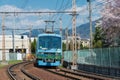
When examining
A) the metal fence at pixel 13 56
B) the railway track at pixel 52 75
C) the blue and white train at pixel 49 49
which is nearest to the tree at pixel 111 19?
the railway track at pixel 52 75

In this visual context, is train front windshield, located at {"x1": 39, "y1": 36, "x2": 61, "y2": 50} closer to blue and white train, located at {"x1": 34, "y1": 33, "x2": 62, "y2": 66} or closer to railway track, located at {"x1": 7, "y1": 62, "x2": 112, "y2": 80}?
blue and white train, located at {"x1": 34, "y1": 33, "x2": 62, "y2": 66}

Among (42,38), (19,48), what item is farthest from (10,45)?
(42,38)

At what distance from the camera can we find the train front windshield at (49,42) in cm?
4734

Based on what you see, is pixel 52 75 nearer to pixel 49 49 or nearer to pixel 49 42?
pixel 49 49

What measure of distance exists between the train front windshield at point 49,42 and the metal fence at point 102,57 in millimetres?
3495

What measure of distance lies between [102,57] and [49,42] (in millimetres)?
8915

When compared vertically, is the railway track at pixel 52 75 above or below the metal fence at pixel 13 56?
below

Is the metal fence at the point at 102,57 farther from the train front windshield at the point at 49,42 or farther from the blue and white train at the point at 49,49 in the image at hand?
the train front windshield at the point at 49,42

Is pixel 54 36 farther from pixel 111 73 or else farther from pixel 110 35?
pixel 111 73

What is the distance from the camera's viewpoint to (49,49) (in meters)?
47.2

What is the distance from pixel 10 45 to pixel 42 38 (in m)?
102

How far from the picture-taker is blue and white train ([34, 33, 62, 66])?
154 feet

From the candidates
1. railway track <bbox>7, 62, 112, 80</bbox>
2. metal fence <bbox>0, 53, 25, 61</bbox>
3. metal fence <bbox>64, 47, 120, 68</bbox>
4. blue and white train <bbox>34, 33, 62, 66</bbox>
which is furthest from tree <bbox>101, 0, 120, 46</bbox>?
metal fence <bbox>0, 53, 25, 61</bbox>

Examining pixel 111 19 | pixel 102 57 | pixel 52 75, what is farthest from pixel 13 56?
pixel 52 75
